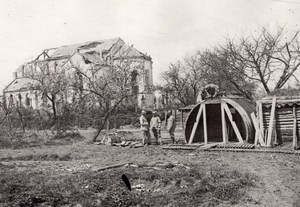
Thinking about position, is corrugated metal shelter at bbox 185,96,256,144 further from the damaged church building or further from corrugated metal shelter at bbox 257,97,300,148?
the damaged church building

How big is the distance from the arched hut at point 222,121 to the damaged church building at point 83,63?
987 inches

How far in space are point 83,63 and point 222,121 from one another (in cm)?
3476

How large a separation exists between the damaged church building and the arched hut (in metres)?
25.1

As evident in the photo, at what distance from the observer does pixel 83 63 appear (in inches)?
1932

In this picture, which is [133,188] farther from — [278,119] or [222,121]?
[278,119]

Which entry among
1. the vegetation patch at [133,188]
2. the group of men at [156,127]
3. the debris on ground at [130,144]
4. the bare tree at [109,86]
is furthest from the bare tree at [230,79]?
the vegetation patch at [133,188]

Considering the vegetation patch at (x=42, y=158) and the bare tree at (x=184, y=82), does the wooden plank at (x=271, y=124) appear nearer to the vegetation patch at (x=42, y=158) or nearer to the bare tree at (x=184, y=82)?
the vegetation patch at (x=42, y=158)

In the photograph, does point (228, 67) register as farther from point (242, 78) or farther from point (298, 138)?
point (298, 138)

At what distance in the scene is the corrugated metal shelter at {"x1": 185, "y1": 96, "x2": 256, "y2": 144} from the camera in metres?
17.1

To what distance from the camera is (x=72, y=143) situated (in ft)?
71.4

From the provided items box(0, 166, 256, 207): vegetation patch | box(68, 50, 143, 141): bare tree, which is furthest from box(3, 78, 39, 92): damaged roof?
box(0, 166, 256, 207): vegetation patch

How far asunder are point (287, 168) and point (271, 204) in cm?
389

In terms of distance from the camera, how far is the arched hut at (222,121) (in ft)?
56.2

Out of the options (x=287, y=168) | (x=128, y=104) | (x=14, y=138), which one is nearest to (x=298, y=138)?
(x=287, y=168)
